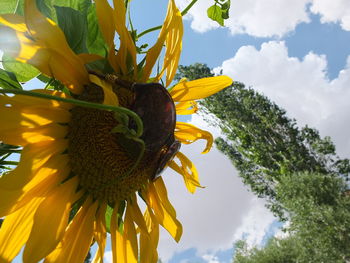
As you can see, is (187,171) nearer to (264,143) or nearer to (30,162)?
(30,162)

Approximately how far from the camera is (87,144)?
323 millimetres

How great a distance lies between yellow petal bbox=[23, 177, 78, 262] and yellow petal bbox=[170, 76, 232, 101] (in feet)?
0.49

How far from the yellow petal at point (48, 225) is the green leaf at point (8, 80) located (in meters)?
0.09

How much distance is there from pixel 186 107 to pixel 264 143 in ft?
27.9

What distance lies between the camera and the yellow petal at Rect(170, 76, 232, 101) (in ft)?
1.28

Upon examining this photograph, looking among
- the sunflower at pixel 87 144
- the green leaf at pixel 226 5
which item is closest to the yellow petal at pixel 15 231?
the sunflower at pixel 87 144

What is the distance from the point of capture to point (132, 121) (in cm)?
28

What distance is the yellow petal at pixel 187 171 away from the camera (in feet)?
1.40

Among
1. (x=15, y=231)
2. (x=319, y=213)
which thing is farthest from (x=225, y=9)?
(x=319, y=213)

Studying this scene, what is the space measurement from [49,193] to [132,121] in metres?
0.09

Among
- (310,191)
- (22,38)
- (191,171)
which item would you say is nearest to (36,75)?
(22,38)

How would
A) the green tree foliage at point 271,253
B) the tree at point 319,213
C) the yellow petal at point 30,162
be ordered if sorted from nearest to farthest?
1. the yellow petal at point 30,162
2. the tree at point 319,213
3. the green tree foliage at point 271,253

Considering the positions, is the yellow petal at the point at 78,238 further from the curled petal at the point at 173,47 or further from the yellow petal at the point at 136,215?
the curled petal at the point at 173,47

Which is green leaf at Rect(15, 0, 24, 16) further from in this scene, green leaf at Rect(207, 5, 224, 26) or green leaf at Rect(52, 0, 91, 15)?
green leaf at Rect(207, 5, 224, 26)
